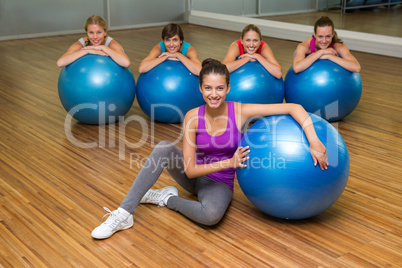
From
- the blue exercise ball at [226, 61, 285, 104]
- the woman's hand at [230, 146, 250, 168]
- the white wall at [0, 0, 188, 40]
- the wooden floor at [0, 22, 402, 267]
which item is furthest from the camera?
the white wall at [0, 0, 188, 40]

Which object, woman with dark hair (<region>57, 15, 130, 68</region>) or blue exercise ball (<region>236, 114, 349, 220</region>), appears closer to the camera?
blue exercise ball (<region>236, 114, 349, 220</region>)

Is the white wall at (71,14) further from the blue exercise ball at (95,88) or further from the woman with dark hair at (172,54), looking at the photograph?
the woman with dark hair at (172,54)

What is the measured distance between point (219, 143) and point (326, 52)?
68.0 inches

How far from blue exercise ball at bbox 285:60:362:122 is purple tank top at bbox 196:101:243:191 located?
4.75 feet

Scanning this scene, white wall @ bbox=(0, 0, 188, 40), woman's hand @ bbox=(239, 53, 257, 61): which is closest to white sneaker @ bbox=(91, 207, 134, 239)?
woman's hand @ bbox=(239, 53, 257, 61)

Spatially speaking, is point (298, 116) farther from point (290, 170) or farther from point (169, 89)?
point (169, 89)

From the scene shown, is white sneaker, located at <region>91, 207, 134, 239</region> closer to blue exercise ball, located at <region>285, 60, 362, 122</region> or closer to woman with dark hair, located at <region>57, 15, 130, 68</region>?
woman with dark hair, located at <region>57, 15, 130, 68</region>

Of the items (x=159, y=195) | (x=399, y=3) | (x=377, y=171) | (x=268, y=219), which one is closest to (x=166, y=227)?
(x=159, y=195)

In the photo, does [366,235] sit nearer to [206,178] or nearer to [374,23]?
[206,178]

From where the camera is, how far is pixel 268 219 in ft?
8.65

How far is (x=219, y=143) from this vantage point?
8.54 ft

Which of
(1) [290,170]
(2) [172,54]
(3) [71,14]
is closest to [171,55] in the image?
(2) [172,54]

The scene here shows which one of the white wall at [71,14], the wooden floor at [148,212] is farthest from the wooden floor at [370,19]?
the white wall at [71,14]

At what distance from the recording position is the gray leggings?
2.50 m
